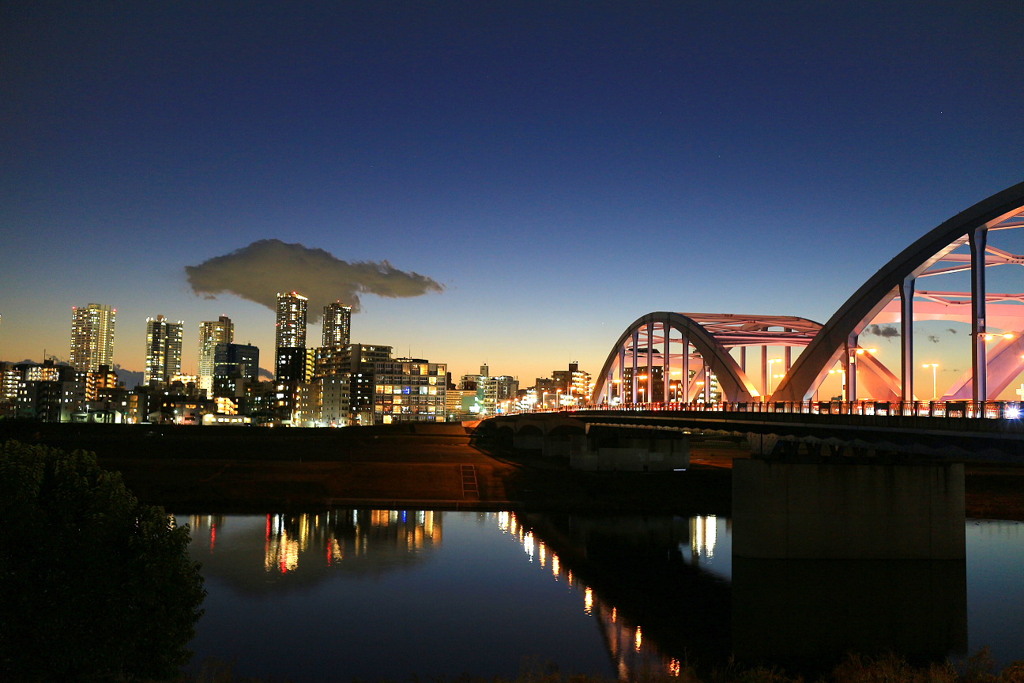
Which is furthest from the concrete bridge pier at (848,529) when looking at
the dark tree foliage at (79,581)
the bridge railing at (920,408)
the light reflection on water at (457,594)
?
the dark tree foliage at (79,581)

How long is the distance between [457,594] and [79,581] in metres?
20.4

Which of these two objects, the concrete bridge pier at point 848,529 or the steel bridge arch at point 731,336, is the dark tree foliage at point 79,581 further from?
the steel bridge arch at point 731,336

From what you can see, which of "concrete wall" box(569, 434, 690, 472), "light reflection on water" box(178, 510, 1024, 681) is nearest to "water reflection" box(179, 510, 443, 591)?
"light reflection on water" box(178, 510, 1024, 681)

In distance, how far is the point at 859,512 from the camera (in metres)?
36.8

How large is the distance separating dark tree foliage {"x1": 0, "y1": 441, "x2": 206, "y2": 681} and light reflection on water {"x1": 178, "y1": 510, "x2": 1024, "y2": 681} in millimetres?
8220

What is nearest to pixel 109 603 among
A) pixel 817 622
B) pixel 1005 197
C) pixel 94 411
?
pixel 817 622

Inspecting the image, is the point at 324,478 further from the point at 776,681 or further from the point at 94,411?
Answer: the point at 94,411

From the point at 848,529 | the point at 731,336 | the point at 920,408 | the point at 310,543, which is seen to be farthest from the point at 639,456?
the point at 920,408

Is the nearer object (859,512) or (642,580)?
(642,580)

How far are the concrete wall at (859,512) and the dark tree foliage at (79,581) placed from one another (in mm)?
28567

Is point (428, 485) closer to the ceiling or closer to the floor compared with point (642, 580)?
closer to the ceiling

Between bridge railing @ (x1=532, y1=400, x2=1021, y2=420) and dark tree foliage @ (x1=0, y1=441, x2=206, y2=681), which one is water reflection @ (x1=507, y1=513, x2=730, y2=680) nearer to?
bridge railing @ (x1=532, y1=400, x2=1021, y2=420)

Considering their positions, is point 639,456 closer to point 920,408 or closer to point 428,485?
point 428,485

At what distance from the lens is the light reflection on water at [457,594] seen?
24672mm
